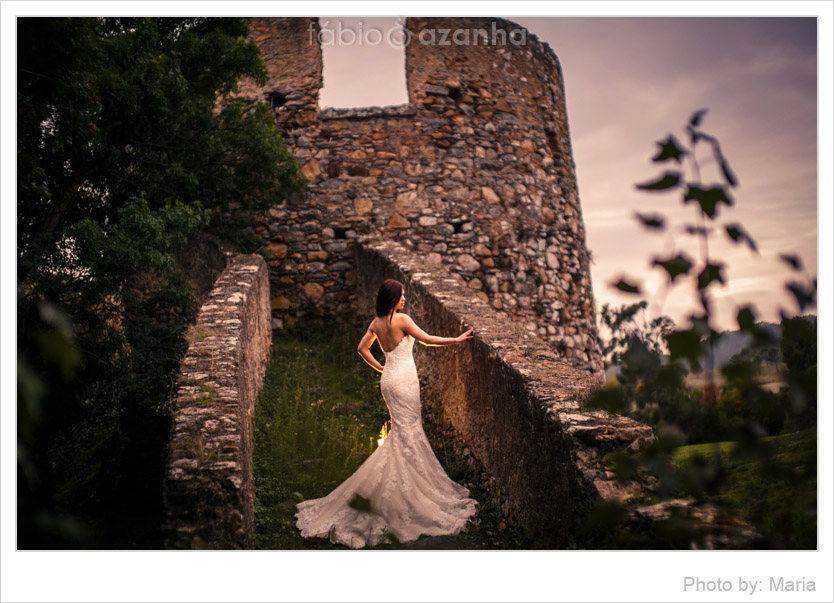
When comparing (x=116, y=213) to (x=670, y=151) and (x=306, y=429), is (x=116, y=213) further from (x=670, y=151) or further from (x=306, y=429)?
(x=670, y=151)

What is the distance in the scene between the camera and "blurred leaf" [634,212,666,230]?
130cm

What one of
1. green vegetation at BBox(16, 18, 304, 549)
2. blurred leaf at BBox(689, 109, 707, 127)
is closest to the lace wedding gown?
green vegetation at BBox(16, 18, 304, 549)

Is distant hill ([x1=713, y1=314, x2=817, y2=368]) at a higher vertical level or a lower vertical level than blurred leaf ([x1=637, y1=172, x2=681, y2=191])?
lower

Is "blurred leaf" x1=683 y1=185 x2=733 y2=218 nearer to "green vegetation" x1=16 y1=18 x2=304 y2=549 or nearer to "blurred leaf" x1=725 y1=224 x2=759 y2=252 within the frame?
"blurred leaf" x1=725 y1=224 x2=759 y2=252

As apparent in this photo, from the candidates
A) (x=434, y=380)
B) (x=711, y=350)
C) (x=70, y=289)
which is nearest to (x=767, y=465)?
(x=711, y=350)

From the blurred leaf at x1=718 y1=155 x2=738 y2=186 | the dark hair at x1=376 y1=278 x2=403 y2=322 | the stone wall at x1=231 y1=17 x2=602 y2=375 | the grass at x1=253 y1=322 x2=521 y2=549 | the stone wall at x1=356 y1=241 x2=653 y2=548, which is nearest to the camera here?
the blurred leaf at x1=718 y1=155 x2=738 y2=186

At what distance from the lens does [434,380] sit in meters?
6.08

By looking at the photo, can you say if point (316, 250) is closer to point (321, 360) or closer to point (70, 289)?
point (321, 360)

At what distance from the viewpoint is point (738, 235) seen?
1.37 meters

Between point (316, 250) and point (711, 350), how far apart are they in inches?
298

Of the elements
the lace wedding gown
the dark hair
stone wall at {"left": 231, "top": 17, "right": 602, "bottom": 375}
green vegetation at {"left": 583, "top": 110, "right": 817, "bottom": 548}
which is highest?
stone wall at {"left": 231, "top": 17, "right": 602, "bottom": 375}

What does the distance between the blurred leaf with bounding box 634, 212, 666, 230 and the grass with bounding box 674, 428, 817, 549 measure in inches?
22.5

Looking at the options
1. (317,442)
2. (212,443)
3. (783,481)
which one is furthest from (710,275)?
(317,442)

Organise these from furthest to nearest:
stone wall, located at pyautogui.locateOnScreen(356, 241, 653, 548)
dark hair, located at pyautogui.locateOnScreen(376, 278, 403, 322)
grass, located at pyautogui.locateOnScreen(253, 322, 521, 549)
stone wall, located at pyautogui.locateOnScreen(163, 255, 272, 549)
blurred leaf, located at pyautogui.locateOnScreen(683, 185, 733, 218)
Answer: dark hair, located at pyautogui.locateOnScreen(376, 278, 403, 322) → grass, located at pyautogui.locateOnScreen(253, 322, 521, 549) → stone wall, located at pyautogui.locateOnScreen(163, 255, 272, 549) → stone wall, located at pyautogui.locateOnScreen(356, 241, 653, 548) → blurred leaf, located at pyautogui.locateOnScreen(683, 185, 733, 218)
